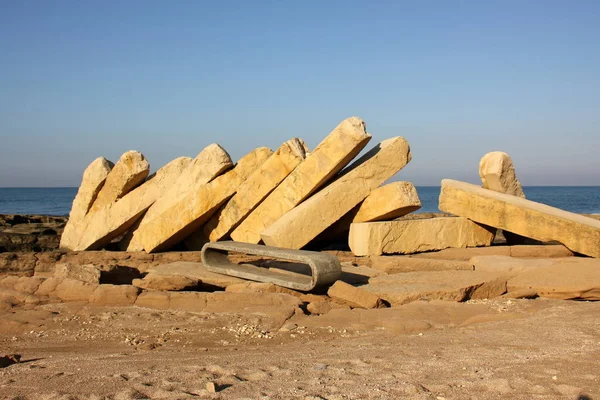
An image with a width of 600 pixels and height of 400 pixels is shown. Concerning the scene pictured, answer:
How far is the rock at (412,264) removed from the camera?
24.0 ft

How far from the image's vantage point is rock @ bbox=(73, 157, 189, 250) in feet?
29.1

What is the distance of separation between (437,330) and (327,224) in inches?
111

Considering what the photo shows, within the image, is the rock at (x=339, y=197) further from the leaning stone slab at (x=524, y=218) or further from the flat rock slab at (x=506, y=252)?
the flat rock slab at (x=506, y=252)

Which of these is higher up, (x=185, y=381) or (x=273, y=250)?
(x=273, y=250)

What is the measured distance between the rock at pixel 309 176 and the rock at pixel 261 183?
11 cm

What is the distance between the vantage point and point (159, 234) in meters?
8.38

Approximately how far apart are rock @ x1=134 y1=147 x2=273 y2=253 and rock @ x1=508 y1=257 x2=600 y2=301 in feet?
12.8

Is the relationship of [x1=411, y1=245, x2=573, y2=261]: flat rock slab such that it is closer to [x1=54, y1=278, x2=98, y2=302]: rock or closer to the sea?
[x1=54, y1=278, x2=98, y2=302]: rock

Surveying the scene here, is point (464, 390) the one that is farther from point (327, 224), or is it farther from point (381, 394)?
point (327, 224)

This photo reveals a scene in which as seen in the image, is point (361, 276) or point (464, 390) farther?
point (361, 276)

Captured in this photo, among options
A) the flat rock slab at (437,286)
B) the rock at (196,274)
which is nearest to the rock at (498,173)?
the flat rock slab at (437,286)

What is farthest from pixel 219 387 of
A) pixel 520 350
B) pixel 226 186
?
pixel 226 186

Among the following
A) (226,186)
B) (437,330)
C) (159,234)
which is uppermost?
(226,186)

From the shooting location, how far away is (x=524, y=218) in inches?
306
